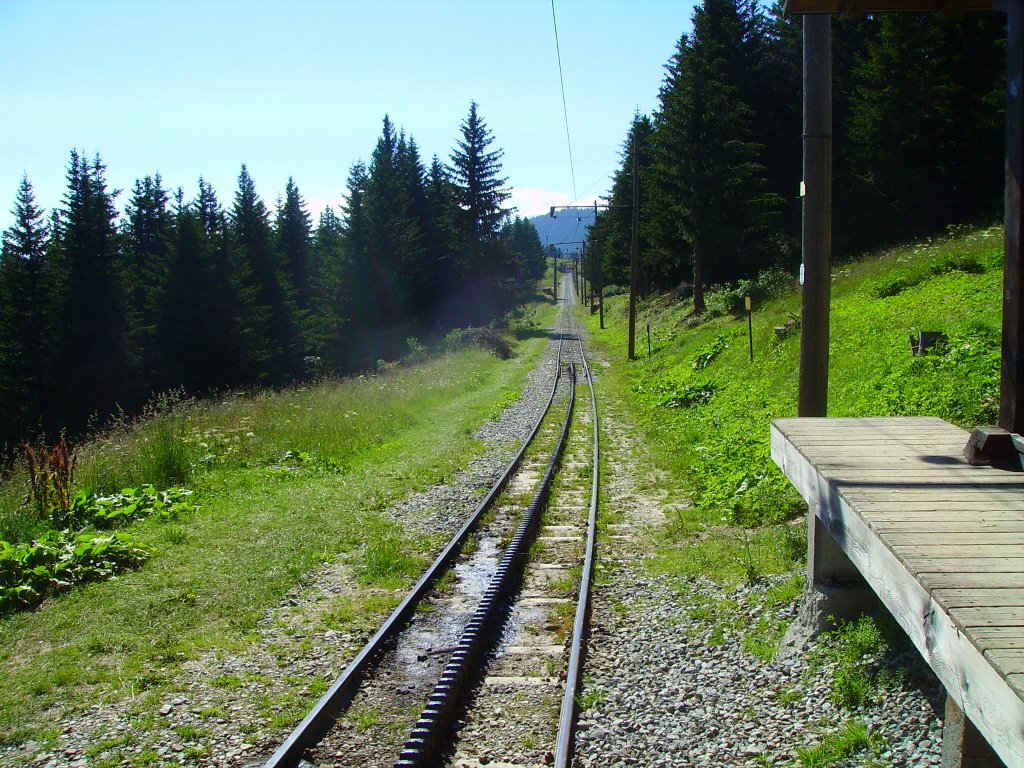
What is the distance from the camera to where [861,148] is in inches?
1190

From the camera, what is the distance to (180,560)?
7605 millimetres

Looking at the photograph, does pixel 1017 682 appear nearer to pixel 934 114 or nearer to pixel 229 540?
pixel 229 540

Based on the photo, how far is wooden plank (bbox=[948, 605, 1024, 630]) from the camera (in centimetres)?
263

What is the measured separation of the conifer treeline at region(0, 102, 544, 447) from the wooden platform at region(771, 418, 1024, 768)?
39874 millimetres

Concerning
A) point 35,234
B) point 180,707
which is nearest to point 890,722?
point 180,707

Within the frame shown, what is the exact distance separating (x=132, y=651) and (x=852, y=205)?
3184 centimetres

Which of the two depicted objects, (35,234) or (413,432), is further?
(35,234)

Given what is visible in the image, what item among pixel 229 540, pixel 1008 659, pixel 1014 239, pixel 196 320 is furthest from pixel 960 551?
pixel 196 320

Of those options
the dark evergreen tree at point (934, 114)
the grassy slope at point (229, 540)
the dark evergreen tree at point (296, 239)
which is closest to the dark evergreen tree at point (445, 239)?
the dark evergreen tree at point (296, 239)

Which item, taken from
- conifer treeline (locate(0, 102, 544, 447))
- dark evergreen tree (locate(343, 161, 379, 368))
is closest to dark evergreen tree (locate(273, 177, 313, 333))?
conifer treeline (locate(0, 102, 544, 447))

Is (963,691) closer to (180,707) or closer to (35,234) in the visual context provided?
(180,707)

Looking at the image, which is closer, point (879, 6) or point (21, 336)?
point (879, 6)

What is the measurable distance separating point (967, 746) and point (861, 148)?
31.6 m

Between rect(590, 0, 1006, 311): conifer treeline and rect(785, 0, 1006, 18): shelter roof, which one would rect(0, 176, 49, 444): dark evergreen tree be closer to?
rect(590, 0, 1006, 311): conifer treeline
